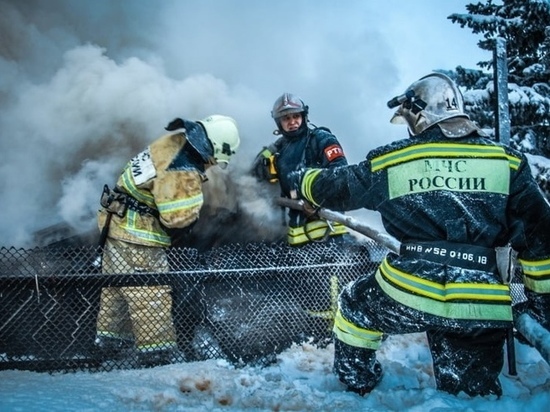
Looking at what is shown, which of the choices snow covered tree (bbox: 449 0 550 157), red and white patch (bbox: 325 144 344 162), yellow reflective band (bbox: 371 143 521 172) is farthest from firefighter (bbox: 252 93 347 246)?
snow covered tree (bbox: 449 0 550 157)

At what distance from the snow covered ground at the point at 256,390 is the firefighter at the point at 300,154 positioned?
1536 mm

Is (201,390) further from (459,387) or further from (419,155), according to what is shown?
(419,155)

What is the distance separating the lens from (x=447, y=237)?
243cm

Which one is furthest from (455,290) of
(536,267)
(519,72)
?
(519,72)

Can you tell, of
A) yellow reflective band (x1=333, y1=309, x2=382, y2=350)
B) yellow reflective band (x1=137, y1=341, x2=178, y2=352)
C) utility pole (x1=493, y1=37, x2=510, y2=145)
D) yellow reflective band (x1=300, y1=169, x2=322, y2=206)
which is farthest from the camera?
utility pole (x1=493, y1=37, x2=510, y2=145)

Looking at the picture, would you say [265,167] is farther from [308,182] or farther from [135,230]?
[308,182]

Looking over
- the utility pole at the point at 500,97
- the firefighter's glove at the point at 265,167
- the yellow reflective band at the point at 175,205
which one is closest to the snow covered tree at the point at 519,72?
the utility pole at the point at 500,97

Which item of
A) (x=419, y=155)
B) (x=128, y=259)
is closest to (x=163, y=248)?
(x=128, y=259)

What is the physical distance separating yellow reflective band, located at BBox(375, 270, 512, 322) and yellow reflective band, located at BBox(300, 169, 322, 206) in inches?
35.5

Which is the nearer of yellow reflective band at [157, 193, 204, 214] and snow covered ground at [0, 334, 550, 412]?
snow covered ground at [0, 334, 550, 412]

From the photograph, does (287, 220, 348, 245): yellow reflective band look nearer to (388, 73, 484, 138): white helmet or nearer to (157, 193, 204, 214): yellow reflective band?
(157, 193, 204, 214): yellow reflective band

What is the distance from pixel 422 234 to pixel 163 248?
7.60 feet

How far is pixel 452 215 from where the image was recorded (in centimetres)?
241

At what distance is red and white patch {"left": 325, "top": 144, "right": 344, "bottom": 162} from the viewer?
454 centimetres
